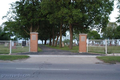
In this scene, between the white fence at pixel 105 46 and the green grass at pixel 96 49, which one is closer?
the white fence at pixel 105 46

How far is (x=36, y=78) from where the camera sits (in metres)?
7.30

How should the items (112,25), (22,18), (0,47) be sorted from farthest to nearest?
1. (112,25)
2. (22,18)
3. (0,47)

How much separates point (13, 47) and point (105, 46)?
11904mm

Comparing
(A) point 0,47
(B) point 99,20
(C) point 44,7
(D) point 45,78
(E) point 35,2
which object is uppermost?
(E) point 35,2

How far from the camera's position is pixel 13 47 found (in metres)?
18.6

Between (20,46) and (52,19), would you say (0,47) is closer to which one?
(20,46)

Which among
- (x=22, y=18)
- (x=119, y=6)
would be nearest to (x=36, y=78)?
(x=119, y=6)

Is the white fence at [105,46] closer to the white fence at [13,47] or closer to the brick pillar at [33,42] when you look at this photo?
the brick pillar at [33,42]

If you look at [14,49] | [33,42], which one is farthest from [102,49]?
[14,49]

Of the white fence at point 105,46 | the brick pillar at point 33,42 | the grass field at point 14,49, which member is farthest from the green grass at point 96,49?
the grass field at point 14,49

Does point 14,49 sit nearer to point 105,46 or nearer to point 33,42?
point 33,42

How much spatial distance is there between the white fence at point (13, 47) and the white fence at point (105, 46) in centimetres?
884

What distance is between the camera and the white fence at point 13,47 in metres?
17.7

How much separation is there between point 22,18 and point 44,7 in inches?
414
